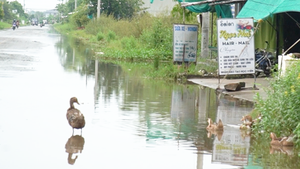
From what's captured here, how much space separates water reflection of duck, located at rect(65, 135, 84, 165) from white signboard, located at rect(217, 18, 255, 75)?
7.03 m

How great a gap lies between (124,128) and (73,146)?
1772 mm

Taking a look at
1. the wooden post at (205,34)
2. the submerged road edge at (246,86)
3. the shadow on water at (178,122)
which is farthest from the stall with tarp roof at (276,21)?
the shadow on water at (178,122)

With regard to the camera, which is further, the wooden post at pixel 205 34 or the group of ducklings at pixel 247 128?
the wooden post at pixel 205 34

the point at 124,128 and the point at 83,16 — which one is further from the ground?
the point at 83,16

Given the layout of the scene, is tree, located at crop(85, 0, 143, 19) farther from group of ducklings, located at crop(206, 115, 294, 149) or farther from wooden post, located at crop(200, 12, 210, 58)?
group of ducklings, located at crop(206, 115, 294, 149)

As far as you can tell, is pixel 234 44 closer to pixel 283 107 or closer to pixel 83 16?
pixel 283 107

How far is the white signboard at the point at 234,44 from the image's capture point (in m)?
16.0

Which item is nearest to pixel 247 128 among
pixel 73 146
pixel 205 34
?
pixel 73 146

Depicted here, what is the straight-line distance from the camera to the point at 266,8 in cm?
1557

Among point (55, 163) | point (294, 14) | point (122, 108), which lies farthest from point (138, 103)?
point (294, 14)

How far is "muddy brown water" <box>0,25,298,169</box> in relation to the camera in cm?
854

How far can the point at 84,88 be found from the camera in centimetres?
1723

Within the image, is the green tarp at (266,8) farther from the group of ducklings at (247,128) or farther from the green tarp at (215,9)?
the green tarp at (215,9)

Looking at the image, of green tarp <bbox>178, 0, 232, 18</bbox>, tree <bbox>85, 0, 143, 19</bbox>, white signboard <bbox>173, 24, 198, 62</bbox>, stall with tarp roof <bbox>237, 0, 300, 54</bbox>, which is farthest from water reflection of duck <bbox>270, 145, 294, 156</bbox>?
tree <bbox>85, 0, 143, 19</bbox>
